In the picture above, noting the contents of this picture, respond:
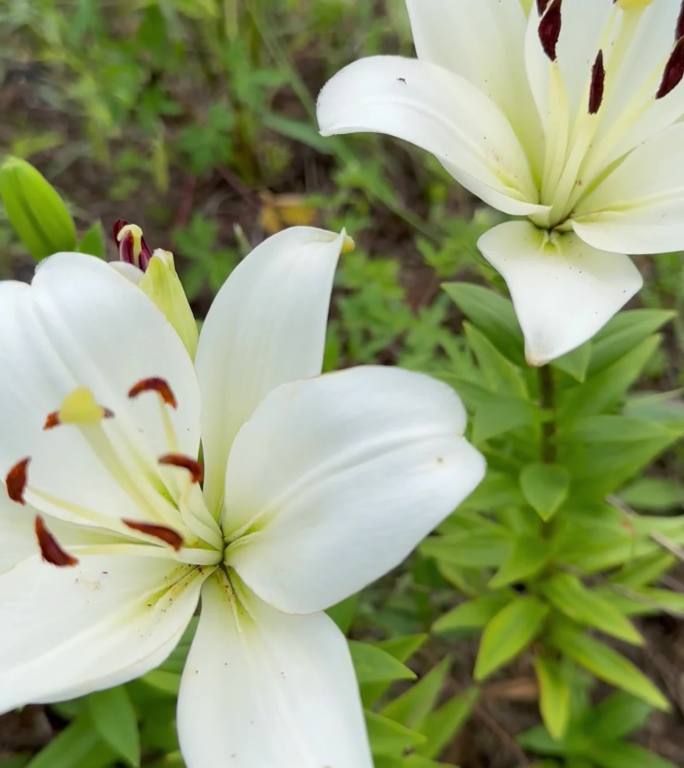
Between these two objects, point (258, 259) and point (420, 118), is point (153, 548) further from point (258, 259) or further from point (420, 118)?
point (420, 118)

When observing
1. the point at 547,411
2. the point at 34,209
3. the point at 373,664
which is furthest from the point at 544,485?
the point at 34,209

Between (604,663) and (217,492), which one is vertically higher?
(217,492)

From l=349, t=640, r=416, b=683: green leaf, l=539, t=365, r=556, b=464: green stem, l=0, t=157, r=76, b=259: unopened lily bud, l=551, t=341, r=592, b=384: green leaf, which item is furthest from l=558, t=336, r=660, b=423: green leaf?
l=0, t=157, r=76, b=259: unopened lily bud

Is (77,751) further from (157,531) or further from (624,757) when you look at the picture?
(624,757)

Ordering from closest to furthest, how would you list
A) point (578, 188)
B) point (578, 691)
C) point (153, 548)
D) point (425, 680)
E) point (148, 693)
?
point (153, 548) < point (578, 188) < point (148, 693) < point (425, 680) < point (578, 691)

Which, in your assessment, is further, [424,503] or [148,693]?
[148,693]

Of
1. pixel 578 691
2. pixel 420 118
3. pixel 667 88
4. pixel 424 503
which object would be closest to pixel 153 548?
pixel 424 503
